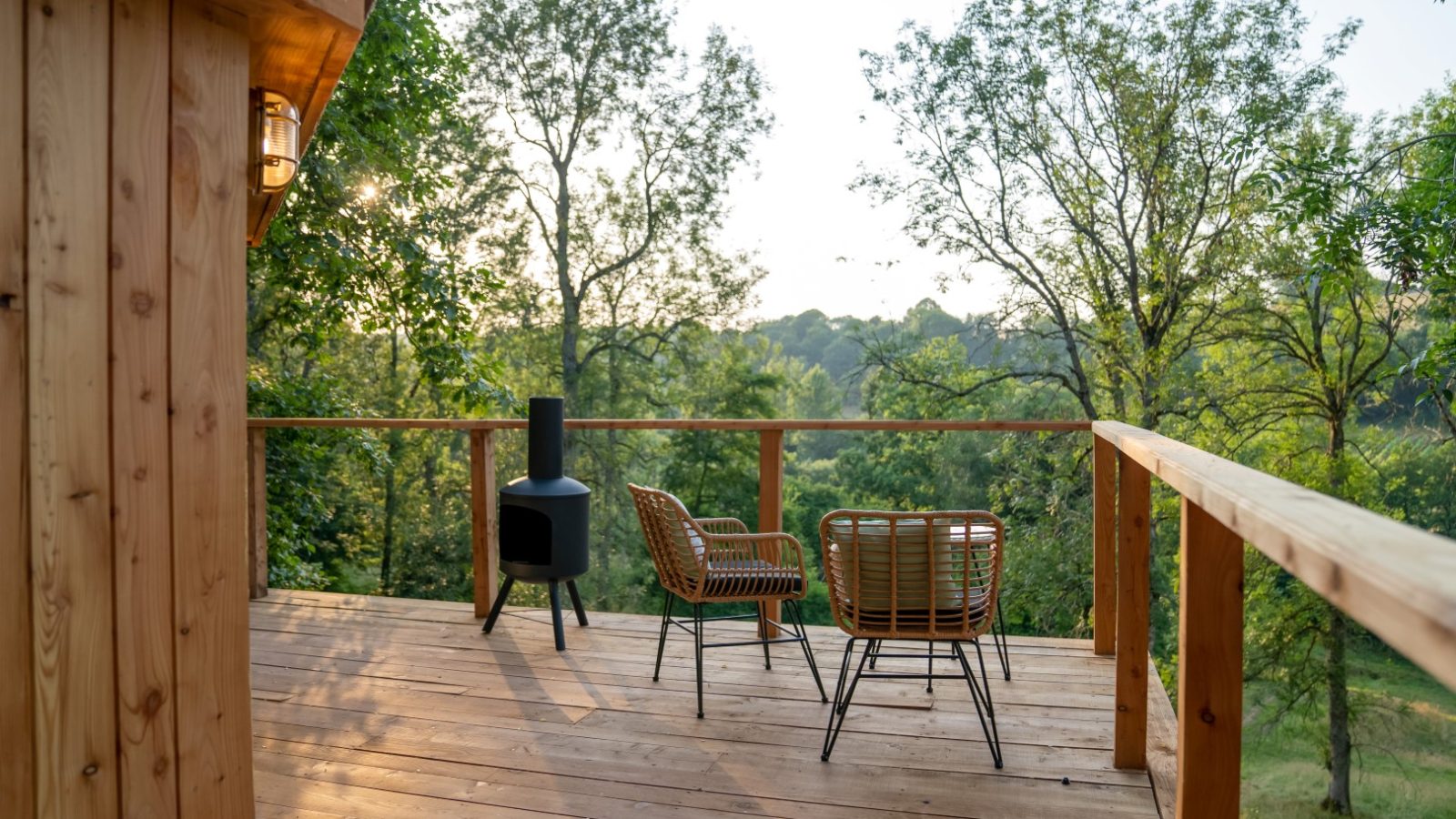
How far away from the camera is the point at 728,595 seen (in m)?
3.56

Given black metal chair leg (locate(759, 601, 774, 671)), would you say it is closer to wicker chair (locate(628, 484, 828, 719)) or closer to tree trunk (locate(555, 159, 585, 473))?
wicker chair (locate(628, 484, 828, 719))

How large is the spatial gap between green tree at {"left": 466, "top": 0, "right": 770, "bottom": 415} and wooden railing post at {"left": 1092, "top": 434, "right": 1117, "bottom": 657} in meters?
13.6

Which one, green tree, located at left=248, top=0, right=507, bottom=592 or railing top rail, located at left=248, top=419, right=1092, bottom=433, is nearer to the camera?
railing top rail, located at left=248, top=419, right=1092, bottom=433

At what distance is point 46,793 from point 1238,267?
1312 centimetres

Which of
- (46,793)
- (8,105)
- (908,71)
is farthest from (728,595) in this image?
(908,71)

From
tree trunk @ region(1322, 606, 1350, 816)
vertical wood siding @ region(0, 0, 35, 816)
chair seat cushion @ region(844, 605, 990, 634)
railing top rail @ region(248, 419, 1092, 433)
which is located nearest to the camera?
vertical wood siding @ region(0, 0, 35, 816)

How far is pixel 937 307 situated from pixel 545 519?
1129 centimetres

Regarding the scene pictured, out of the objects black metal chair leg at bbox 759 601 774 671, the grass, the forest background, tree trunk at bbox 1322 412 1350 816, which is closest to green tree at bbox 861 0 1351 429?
the forest background

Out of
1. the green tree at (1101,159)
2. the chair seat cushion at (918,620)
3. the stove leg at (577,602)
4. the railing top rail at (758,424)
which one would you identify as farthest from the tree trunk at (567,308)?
the chair seat cushion at (918,620)

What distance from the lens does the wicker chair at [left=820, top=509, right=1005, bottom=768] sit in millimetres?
2891

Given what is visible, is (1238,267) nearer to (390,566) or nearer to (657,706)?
(657,706)

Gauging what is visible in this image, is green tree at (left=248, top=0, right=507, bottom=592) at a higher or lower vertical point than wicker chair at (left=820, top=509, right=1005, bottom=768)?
higher

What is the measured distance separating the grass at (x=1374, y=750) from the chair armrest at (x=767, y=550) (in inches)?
489

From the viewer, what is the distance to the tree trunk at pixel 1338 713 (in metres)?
12.9
